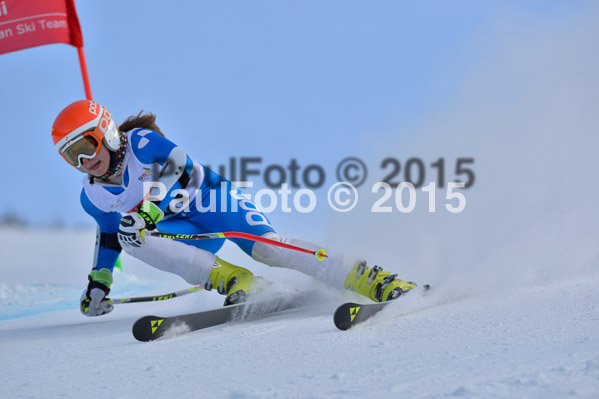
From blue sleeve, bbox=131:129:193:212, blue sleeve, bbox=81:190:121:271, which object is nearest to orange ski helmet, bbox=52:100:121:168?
blue sleeve, bbox=131:129:193:212

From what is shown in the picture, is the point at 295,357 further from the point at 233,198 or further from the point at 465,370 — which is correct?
the point at 233,198

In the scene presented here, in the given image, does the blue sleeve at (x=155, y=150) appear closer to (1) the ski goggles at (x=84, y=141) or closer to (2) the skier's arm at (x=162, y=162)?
(2) the skier's arm at (x=162, y=162)

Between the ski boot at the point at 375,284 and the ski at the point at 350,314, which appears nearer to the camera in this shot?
the ski at the point at 350,314

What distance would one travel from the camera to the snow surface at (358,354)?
3.95ft

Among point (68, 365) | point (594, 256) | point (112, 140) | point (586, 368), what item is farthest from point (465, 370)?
point (112, 140)

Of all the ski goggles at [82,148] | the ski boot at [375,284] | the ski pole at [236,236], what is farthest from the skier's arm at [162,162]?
the ski boot at [375,284]

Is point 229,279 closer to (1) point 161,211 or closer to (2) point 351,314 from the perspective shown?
(1) point 161,211

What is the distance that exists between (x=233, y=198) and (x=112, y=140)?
733 millimetres

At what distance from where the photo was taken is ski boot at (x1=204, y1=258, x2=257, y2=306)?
8.64ft

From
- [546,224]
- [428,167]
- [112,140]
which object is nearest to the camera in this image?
[112,140]

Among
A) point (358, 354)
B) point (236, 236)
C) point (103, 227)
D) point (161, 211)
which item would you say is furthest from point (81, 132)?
point (358, 354)

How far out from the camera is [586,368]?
1.16 m

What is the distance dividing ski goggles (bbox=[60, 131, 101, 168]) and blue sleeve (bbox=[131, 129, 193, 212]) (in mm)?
220

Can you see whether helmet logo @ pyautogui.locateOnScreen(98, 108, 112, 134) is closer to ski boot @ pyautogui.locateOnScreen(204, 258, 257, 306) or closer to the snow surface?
ski boot @ pyautogui.locateOnScreen(204, 258, 257, 306)
